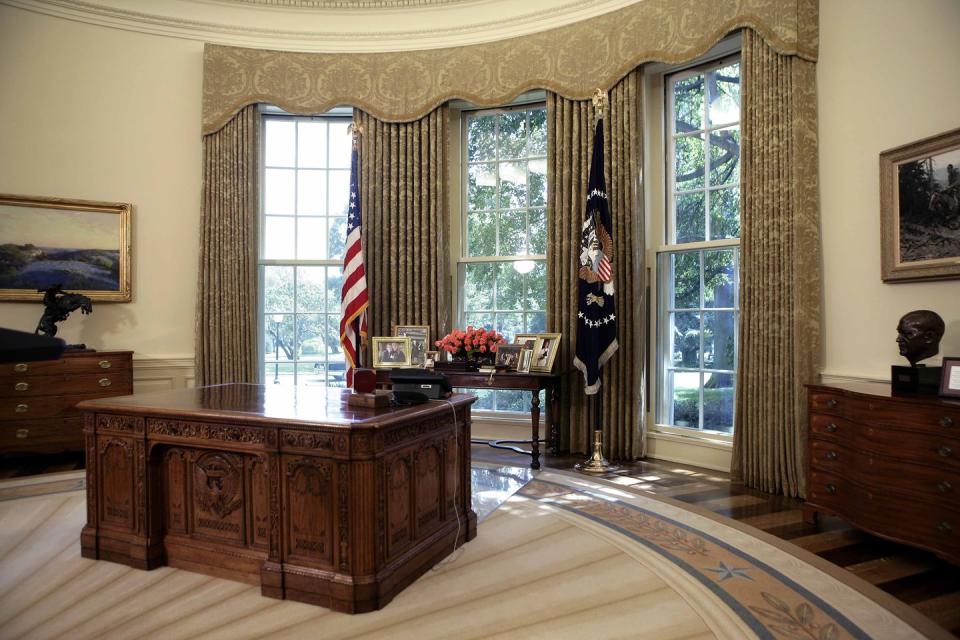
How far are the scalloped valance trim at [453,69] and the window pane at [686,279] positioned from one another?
5.01 ft

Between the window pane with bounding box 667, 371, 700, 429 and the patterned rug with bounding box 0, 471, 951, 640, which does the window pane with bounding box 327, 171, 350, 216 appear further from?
the patterned rug with bounding box 0, 471, 951, 640

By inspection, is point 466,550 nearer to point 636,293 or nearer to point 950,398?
point 950,398

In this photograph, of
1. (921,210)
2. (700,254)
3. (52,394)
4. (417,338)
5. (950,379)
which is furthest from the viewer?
(417,338)

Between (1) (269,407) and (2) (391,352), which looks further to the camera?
(2) (391,352)

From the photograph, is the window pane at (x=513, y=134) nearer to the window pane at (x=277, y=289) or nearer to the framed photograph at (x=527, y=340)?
the framed photograph at (x=527, y=340)

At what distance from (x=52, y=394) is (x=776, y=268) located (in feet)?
18.1

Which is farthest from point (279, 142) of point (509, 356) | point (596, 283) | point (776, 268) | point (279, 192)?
point (776, 268)

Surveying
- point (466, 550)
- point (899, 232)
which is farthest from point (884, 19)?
point (466, 550)

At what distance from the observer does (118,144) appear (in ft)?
18.6

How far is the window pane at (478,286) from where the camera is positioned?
6000mm

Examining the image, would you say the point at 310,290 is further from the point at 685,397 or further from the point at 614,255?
the point at 685,397

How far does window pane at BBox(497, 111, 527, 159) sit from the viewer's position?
19.5 feet

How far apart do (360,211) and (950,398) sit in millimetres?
4538

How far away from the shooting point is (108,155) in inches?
222
